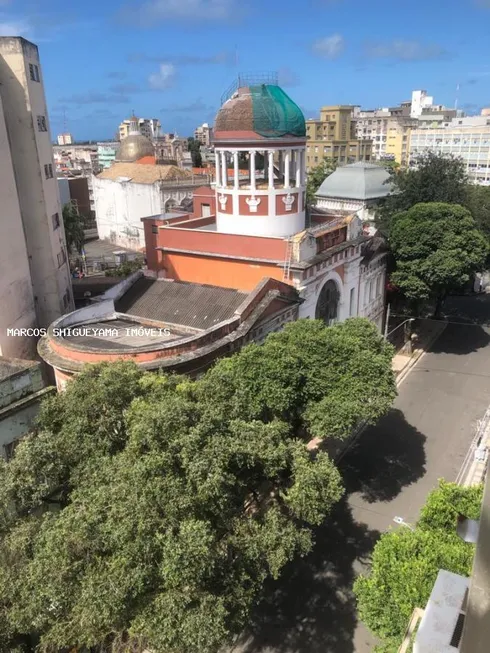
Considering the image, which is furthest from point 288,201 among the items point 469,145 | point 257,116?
point 469,145

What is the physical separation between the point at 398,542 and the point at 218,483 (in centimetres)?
506

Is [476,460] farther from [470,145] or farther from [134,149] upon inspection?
[470,145]

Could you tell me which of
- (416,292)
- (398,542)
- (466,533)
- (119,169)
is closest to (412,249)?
(416,292)

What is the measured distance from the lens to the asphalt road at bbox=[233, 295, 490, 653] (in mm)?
15602

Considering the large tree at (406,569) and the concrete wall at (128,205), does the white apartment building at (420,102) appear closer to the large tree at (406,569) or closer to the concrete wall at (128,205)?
the concrete wall at (128,205)

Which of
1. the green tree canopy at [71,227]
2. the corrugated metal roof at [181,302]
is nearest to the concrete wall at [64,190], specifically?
the green tree canopy at [71,227]

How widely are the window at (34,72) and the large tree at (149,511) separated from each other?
1656cm

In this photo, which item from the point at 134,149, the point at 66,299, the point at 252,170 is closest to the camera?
the point at 252,170

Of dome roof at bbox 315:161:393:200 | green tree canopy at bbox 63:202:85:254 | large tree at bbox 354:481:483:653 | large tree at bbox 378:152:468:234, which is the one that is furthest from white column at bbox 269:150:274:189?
green tree canopy at bbox 63:202:85:254

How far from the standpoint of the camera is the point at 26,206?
982 inches

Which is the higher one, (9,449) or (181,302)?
(181,302)

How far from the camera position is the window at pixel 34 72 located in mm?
23486

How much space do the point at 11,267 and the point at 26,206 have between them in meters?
3.83

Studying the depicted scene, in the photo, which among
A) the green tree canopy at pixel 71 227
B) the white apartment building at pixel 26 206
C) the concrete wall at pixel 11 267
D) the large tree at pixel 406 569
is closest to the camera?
the large tree at pixel 406 569
